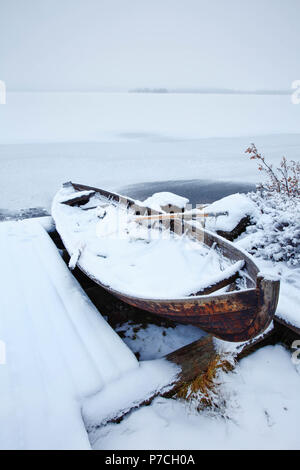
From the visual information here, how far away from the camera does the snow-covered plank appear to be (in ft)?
7.70

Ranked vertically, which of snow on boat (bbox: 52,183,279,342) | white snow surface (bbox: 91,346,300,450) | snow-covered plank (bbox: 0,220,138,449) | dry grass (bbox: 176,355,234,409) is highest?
snow on boat (bbox: 52,183,279,342)

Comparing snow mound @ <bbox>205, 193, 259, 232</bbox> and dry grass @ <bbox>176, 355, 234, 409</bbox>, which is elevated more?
snow mound @ <bbox>205, 193, 259, 232</bbox>

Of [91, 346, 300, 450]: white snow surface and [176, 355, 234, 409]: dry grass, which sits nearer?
[91, 346, 300, 450]: white snow surface

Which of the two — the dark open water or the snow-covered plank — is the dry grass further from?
the dark open water

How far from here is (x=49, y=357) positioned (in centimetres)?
298

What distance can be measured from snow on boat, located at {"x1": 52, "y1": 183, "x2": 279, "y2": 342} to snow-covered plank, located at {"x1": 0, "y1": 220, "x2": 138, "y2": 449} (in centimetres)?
53

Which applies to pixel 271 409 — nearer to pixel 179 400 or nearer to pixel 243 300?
pixel 179 400

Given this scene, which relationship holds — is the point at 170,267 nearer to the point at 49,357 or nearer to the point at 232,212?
the point at 49,357

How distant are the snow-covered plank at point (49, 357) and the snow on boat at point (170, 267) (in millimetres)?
531

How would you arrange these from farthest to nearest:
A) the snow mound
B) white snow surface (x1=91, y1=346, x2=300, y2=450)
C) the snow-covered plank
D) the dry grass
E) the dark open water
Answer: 1. the dark open water
2. the snow mound
3. the dry grass
4. white snow surface (x1=91, y1=346, x2=300, y2=450)
5. the snow-covered plank

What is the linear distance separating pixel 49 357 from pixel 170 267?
190 cm

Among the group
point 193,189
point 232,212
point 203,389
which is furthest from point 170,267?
point 193,189

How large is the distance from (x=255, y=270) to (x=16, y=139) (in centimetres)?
3657

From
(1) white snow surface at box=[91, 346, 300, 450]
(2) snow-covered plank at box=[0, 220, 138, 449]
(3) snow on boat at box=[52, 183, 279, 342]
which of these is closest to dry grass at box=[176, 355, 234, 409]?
(1) white snow surface at box=[91, 346, 300, 450]
